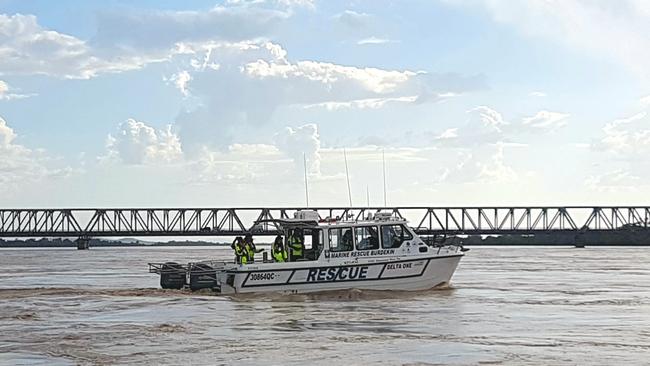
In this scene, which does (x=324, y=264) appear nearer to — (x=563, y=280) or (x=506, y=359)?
(x=506, y=359)

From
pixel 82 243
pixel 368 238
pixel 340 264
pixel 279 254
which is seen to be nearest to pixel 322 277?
pixel 340 264

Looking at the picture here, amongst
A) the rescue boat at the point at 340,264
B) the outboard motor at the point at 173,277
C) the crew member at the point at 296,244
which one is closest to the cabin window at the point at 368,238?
the rescue boat at the point at 340,264

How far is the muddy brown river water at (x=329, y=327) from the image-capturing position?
68.0ft

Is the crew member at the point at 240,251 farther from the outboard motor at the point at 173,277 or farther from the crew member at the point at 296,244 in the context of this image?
the outboard motor at the point at 173,277

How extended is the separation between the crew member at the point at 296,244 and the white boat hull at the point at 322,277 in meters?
A: 0.84

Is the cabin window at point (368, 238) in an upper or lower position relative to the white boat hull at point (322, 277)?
upper

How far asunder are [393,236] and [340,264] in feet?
6.95

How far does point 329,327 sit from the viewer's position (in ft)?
85.0

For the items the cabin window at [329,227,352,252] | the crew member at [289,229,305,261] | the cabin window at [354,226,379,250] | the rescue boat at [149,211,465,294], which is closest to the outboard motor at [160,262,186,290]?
the rescue boat at [149,211,465,294]

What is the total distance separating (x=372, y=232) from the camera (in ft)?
113

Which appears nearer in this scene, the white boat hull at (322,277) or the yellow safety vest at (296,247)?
the white boat hull at (322,277)

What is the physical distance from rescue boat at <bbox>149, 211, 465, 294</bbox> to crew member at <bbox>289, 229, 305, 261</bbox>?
1.3 inches

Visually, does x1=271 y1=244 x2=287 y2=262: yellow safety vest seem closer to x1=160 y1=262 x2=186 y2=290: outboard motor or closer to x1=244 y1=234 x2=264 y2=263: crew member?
x1=244 y1=234 x2=264 y2=263: crew member

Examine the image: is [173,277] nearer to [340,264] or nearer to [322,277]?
[322,277]
